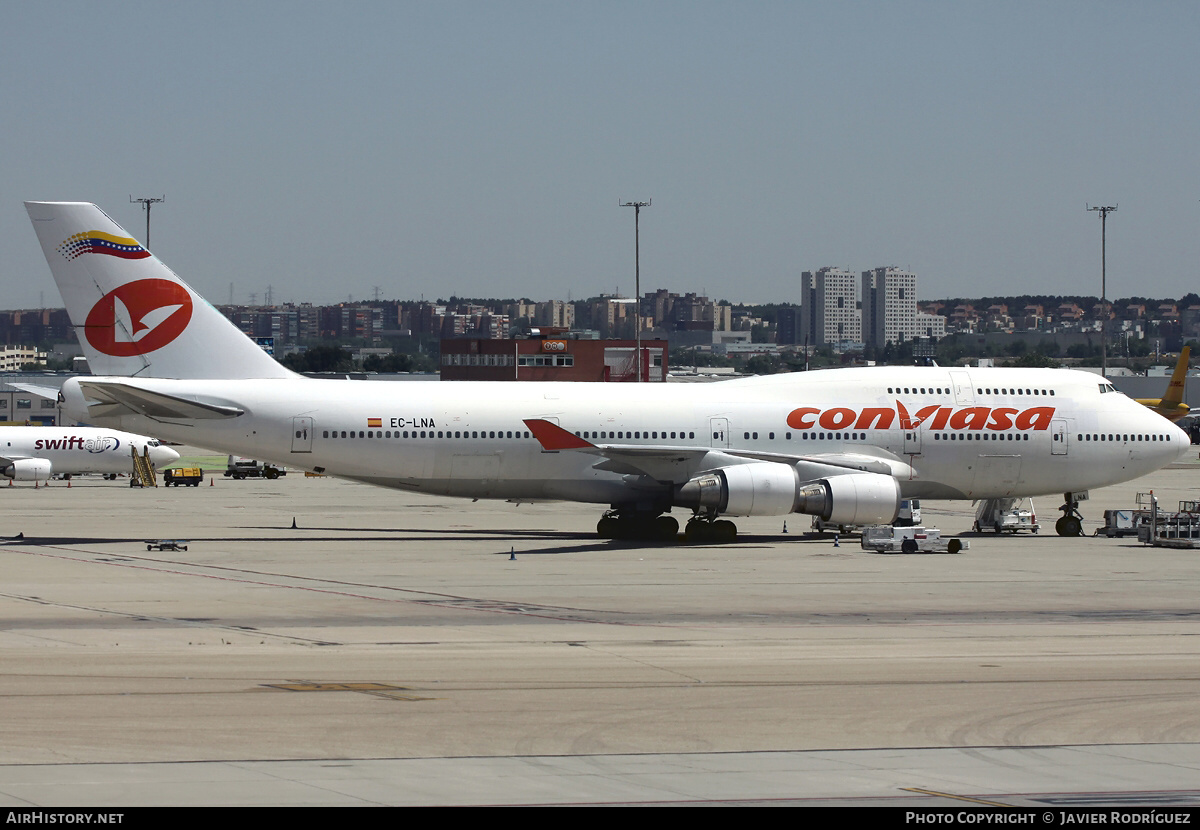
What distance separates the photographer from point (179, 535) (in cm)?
4219

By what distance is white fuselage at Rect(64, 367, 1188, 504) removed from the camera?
39.9 meters

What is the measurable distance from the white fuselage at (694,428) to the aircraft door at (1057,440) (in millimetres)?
31

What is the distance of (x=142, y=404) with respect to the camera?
38.1 meters

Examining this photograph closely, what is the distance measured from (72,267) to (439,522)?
16.1 m

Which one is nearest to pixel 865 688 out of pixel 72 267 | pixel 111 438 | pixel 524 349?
pixel 72 267

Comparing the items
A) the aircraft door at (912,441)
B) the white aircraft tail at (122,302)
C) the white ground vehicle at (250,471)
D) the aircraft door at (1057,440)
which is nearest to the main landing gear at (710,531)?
the aircraft door at (912,441)

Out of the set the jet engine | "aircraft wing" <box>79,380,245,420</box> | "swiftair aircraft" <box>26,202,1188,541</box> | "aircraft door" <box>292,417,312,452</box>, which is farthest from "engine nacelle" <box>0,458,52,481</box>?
the jet engine

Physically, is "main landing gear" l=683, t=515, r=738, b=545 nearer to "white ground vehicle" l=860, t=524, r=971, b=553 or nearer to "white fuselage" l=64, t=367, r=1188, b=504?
"white fuselage" l=64, t=367, r=1188, b=504

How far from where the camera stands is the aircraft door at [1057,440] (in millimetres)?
43656

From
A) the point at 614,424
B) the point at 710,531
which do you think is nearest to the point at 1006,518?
the point at 710,531

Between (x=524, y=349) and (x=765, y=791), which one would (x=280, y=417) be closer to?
(x=765, y=791)

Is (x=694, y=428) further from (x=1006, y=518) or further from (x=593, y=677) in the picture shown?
(x=593, y=677)

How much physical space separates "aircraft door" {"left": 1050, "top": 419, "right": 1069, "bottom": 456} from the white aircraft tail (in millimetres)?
24774

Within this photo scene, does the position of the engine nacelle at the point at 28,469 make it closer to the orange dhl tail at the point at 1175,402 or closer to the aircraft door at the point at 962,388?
the aircraft door at the point at 962,388
